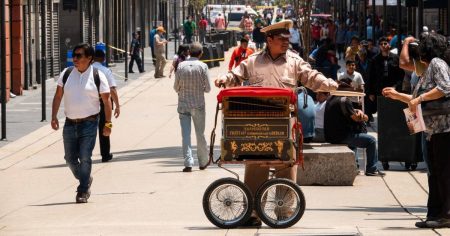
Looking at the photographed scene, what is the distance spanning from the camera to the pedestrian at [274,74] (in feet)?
42.1

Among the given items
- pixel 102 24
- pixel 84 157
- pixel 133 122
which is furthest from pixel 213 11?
pixel 84 157

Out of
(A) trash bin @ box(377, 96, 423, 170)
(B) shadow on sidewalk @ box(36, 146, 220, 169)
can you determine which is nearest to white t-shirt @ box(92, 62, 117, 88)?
(B) shadow on sidewalk @ box(36, 146, 220, 169)

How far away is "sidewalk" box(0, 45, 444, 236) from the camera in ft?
42.1

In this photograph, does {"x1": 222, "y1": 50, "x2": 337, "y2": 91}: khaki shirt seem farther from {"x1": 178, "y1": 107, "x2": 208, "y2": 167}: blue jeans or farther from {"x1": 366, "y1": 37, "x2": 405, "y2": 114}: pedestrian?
{"x1": 366, "y1": 37, "x2": 405, "y2": 114}: pedestrian

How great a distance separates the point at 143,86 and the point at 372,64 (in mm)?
16137

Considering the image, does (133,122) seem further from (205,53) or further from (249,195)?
(205,53)

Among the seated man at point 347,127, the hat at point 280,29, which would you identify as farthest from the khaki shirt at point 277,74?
the seated man at point 347,127

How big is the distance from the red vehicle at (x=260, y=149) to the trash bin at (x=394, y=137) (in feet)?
23.1

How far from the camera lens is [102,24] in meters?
54.9

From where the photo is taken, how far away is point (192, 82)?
19.5 meters

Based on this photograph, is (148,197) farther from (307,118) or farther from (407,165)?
(407,165)

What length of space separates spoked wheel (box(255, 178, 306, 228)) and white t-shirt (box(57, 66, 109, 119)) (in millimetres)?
3487

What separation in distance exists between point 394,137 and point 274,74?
7.00m

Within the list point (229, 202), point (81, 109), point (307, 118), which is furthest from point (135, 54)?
point (229, 202)
